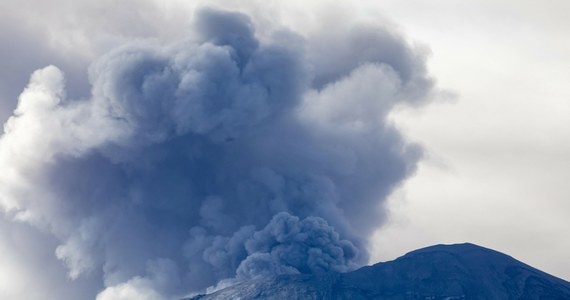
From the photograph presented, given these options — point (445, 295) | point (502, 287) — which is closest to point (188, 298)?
point (445, 295)

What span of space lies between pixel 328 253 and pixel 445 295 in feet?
40.4

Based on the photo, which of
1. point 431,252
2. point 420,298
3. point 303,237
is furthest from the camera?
point 431,252

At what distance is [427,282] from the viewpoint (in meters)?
83.9

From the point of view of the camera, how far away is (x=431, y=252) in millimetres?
90375

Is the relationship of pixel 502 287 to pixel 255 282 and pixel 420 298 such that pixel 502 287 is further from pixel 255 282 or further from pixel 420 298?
pixel 255 282

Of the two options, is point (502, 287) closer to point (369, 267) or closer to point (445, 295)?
point (445, 295)

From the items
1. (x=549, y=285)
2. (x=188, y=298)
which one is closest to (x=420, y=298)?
(x=549, y=285)

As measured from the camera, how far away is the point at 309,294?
78.8m

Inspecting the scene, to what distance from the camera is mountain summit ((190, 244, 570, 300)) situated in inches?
3088

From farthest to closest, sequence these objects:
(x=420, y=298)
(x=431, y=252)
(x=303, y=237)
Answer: (x=431, y=252) → (x=420, y=298) → (x=303, y=237)

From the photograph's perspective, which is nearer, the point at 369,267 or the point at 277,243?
the point at 277,243

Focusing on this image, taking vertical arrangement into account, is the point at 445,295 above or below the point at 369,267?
below

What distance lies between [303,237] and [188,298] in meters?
12.8

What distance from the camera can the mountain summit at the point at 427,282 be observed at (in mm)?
78438
